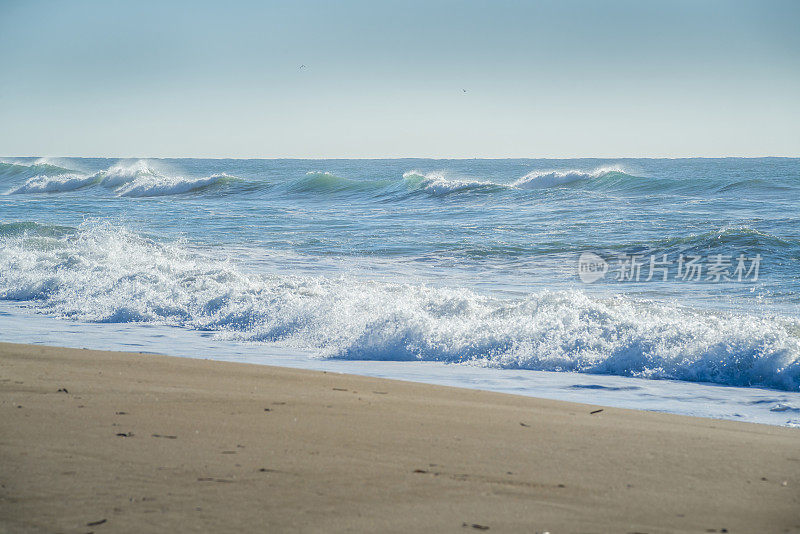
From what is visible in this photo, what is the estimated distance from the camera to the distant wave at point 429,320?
6.25m

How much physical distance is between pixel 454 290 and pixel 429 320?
2023mm

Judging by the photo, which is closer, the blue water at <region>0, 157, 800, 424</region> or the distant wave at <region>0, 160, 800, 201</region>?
the blue water at <region>0, 157, 800, 424</region>

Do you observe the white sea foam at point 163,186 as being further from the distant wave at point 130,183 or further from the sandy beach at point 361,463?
the sandy beach at point 361,463

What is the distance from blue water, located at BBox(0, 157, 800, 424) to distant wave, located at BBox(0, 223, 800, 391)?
0.02 metres

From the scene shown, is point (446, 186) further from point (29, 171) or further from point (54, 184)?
point (29, 171)

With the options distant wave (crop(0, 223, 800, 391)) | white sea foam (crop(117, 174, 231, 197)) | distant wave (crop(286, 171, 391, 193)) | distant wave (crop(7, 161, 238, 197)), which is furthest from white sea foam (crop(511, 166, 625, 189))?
distant wave (crop(0, 223, 800, 391))

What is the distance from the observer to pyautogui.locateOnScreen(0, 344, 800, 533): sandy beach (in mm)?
2418

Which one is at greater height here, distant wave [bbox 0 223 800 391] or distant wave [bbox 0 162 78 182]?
distant wave [bbox 0 162 78 182]

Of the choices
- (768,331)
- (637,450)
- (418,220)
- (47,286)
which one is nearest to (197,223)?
(418,220)

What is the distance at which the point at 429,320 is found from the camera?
7316mm

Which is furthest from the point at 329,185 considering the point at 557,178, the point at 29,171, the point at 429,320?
the point at 29,171

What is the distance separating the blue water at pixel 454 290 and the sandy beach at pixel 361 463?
5.58 feet

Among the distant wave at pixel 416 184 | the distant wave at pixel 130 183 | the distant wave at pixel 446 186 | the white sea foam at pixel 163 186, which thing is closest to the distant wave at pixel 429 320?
the distant wave at pixel 416 184

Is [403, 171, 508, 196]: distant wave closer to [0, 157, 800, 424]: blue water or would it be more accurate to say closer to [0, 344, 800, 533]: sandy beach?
[0, 157, 800, 424]: blue water
